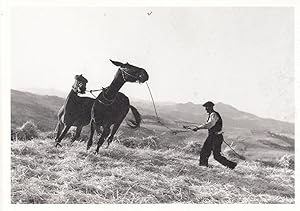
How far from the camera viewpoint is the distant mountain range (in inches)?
134

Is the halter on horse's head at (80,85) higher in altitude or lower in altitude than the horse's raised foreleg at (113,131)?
higher

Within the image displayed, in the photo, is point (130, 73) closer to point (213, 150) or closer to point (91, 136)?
point (91, 136)

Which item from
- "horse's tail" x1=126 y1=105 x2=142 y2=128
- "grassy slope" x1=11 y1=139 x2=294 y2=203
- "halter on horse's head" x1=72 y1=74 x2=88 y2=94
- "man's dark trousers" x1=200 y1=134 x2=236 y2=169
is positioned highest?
"halter on horse's head" x1=72 y1=74 x2=88 y2=94

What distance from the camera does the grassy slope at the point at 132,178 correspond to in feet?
10.7

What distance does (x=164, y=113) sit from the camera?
3514 millimetres

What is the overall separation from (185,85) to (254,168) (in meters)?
0.75

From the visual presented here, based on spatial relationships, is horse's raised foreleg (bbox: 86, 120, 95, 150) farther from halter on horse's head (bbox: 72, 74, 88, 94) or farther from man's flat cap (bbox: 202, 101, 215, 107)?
man's flat cap (bbox: 202, 101, 215, 107)

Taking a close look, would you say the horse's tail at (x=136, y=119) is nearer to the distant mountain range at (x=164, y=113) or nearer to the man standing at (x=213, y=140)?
the distant mountain range at (x=164, y=113)

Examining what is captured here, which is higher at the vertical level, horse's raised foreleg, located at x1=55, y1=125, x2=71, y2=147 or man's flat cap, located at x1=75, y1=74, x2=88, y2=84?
man's flat cap, located at x1=75, y1=74, x2=88, y2=84

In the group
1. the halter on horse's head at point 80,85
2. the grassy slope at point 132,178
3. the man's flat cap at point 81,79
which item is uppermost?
the man's flat cap at point 81,79

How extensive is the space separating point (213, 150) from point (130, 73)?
78 cm

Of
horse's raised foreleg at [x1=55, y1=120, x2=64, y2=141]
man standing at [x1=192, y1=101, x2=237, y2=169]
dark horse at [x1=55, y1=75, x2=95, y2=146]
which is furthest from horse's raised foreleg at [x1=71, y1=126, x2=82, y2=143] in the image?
man standing at [x1=192, y1=101, x2=237, y2=169]

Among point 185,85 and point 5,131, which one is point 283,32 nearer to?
point 185,85

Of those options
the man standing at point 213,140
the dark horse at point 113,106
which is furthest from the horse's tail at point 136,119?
the man standing at point 213,140
